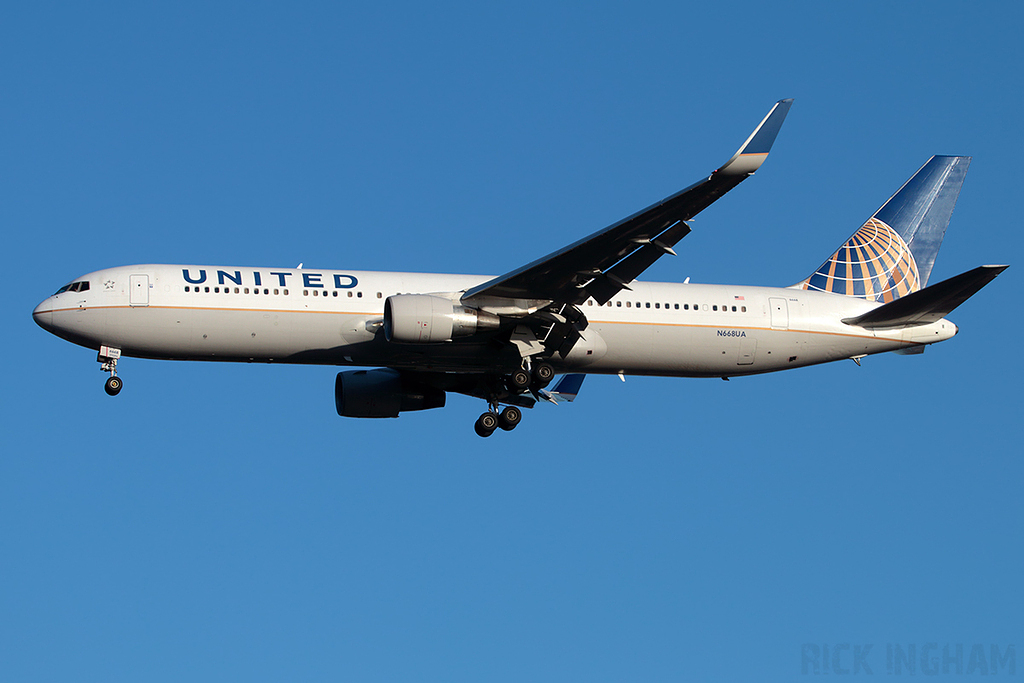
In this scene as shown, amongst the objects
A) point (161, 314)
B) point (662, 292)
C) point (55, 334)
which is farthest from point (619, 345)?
point (55, 334)

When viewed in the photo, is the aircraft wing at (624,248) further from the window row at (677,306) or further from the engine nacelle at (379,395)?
the engine nacelle at (379,395)

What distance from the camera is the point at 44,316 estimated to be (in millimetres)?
32156

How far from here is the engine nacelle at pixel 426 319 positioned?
99.8 feet

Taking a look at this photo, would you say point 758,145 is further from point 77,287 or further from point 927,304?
point 77,287

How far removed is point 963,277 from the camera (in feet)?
104

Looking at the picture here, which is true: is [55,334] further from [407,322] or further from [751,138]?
[751,138]

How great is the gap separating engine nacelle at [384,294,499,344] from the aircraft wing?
2.12 feet

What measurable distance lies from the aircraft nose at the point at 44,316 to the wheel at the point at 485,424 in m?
12.2

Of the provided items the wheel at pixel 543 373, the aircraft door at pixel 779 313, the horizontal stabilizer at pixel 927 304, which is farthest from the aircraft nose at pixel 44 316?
the horizontal stabilizer at pixel 927 304

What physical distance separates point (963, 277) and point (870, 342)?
4657mm

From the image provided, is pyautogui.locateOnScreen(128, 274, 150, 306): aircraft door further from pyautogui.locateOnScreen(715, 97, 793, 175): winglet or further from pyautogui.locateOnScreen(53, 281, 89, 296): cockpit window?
pyautogui.locateOnScreen(715, 97, 793, 175): winglet

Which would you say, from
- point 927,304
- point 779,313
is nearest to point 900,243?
point 927,304

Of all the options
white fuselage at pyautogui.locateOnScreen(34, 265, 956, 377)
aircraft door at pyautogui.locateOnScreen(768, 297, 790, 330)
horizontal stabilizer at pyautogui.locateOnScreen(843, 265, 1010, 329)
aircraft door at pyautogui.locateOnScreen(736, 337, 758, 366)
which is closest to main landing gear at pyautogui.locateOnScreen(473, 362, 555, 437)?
white fuselage at pyautogui.locateOnScreen(34, 265, 956, 377)

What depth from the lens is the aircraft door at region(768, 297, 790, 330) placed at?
35.3 m
